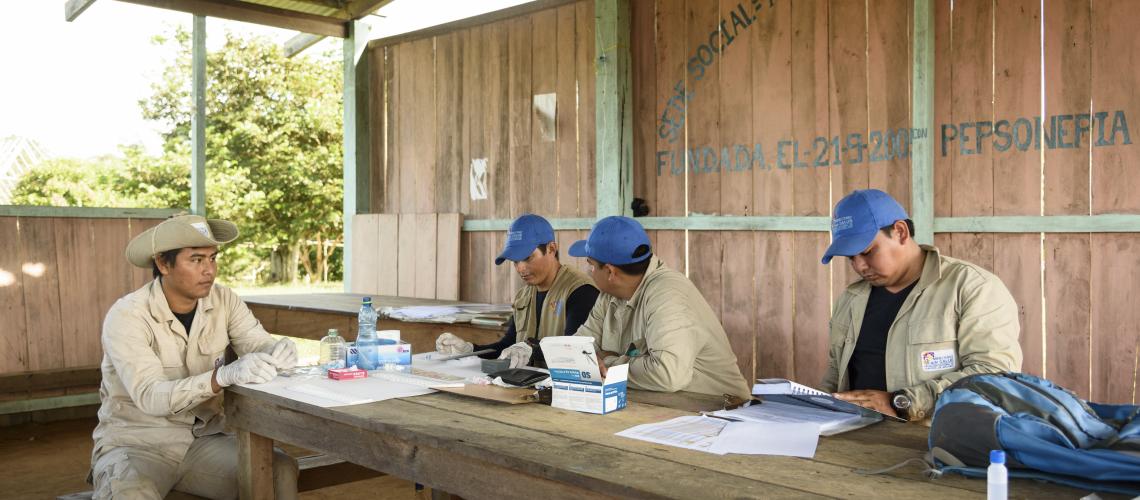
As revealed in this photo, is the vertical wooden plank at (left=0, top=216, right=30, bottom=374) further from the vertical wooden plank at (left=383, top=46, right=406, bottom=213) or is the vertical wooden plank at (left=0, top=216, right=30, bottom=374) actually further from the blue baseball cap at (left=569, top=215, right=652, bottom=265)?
the blue baseball cap at (left=569, top=215, right=652, bottom=265)

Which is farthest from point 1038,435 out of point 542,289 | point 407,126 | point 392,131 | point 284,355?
point 392,131

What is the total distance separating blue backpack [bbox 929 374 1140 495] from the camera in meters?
1.75

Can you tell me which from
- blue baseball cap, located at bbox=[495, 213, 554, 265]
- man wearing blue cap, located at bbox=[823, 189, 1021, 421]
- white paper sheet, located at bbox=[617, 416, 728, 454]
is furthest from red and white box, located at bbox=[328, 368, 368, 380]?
man wearing blue cap, located at bbox=[823, 189, 1021, 421]

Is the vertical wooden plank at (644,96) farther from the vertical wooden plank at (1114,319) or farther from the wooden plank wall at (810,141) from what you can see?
the vertical wooden plank at (1114,319)

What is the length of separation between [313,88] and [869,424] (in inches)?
603

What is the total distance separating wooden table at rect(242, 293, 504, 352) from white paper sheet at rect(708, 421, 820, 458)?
2.95 meters

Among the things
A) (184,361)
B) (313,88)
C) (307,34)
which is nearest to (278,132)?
(313,88)

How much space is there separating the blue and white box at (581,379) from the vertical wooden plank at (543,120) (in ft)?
12.6

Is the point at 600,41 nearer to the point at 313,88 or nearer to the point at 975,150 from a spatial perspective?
the point at 975,150

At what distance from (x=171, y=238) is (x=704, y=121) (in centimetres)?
325

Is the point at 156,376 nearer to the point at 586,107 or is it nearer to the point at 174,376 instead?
the point at 174,376

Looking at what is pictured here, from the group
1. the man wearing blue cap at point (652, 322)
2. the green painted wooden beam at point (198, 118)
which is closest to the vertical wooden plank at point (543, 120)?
the green painted wooden beam at point (198, 118)

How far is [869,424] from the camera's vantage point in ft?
7.98

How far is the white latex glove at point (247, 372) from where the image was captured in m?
3.25
